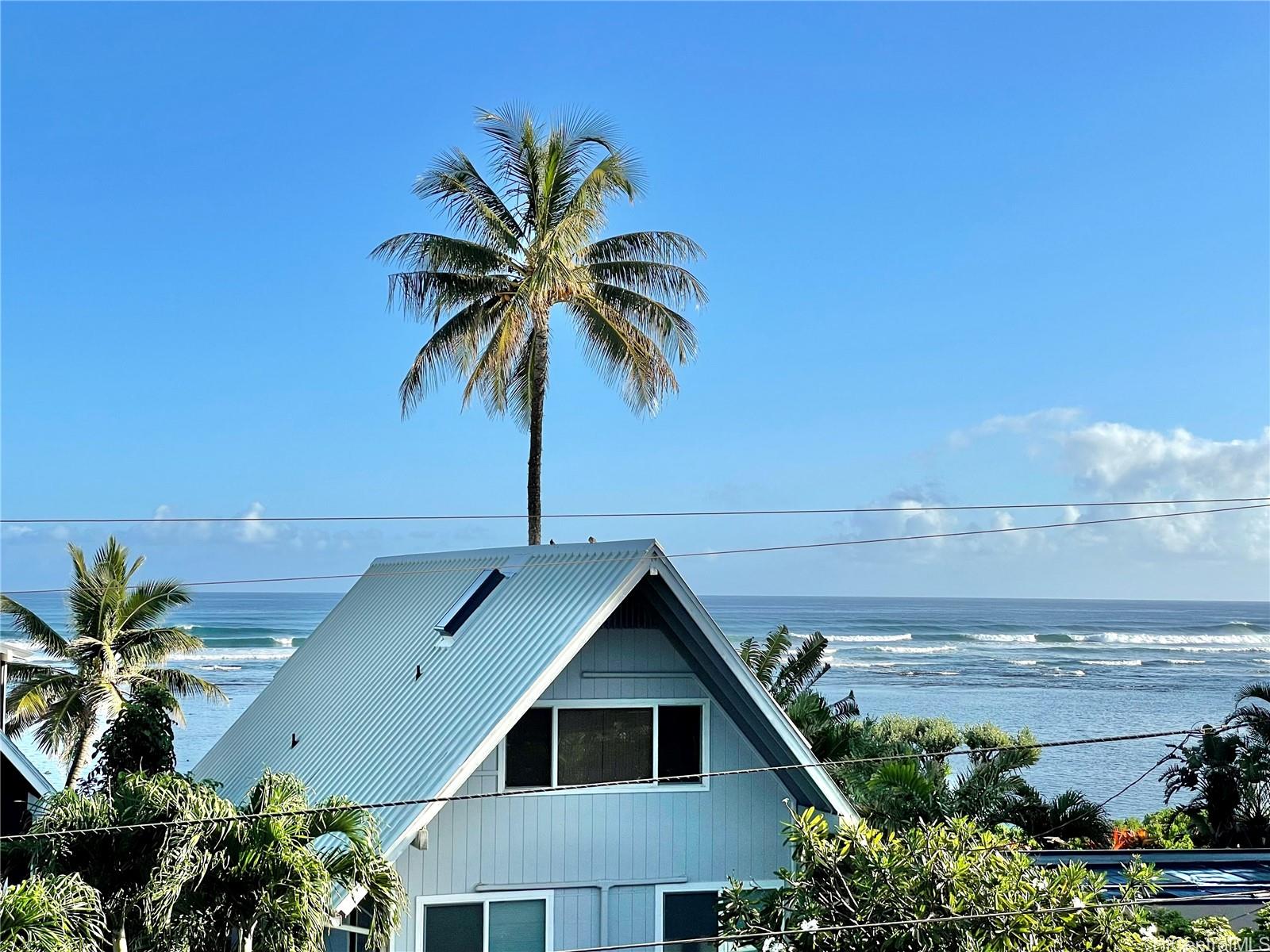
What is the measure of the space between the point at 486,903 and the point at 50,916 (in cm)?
470

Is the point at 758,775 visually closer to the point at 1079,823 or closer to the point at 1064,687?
the point at 1079,823

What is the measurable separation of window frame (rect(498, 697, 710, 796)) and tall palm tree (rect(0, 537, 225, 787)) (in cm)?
1692

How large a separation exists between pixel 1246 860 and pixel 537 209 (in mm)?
16494

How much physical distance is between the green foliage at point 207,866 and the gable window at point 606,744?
267 cm

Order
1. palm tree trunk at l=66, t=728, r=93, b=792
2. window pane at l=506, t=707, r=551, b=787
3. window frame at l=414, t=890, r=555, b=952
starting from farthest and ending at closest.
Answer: palm tree trunk at l=66, t=728, r=93, b=792
window pane at l=506, t=707, r=551, b=787
window frame at l=414, t=890, r=555, b=952

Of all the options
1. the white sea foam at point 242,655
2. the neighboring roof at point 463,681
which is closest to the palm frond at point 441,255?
the neighboring roof at point 463,681

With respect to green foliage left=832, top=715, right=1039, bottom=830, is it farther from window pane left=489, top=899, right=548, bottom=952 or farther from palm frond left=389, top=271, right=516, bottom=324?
palm frond left=389, top=271, right=516, bottom=324

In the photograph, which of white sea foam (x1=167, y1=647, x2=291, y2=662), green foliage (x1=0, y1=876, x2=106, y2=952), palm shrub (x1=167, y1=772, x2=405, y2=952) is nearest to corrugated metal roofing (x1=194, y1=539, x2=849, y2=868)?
palm shrub (x1=167, y1=772, x2=405, y2=952)

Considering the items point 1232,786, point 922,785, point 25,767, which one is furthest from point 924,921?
point 1232,786

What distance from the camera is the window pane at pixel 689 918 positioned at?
14.4 meters

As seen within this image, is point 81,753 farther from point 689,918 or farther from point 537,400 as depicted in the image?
point 689,918

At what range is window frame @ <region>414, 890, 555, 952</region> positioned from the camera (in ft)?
44.9

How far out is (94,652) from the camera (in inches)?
1128

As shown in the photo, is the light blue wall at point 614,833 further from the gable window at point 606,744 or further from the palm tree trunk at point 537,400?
the palm tree trunk at point 537,400
